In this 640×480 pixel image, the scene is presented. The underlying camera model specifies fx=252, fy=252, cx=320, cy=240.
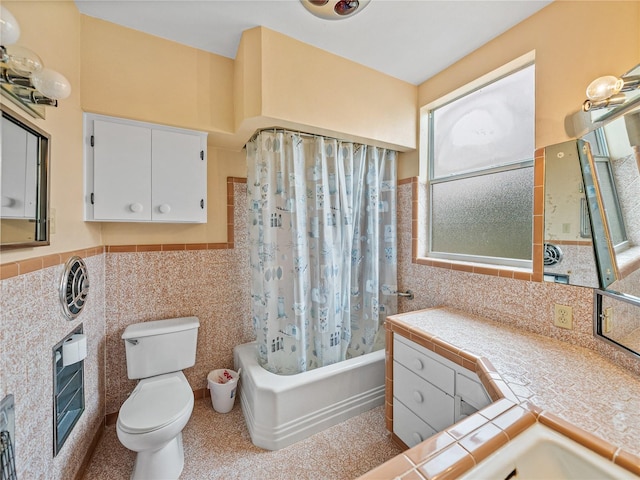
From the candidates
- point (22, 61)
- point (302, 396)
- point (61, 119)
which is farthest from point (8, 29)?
point (302, 396)

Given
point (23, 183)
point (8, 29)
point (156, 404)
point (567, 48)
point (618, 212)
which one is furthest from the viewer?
point (156, 404)

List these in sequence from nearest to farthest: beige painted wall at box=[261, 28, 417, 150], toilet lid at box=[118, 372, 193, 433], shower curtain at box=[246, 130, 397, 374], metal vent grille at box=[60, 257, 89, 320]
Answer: metal vent grille at box=[60, 257, 89, 320] < toilet lid at box=[118, 372, 193, 433] < beige painted wall at box=[261, 28, 417, 150] < shower curtain at box=[246, 130, 397, 374]

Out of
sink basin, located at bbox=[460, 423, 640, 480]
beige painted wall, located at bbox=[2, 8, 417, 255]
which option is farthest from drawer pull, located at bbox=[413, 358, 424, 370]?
beige painted wall, located at bbox=[2, 8, 417, 255]

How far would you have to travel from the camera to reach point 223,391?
6.20 feet

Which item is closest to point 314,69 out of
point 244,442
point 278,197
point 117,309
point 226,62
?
point 226,62

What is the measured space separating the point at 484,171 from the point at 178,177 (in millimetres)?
2161

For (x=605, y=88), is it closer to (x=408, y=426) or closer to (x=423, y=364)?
(x=423, y=364)

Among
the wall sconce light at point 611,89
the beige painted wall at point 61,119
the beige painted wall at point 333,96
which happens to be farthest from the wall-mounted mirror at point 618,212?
the beige painted wall at point 61,119

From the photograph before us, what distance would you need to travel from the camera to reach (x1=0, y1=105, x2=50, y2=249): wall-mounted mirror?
0.87m

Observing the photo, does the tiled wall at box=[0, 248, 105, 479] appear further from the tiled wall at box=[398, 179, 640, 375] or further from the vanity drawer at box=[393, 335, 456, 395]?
the tiled wall at box=[398, 179, 640, 375]

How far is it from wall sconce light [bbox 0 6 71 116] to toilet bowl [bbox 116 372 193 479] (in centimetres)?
152

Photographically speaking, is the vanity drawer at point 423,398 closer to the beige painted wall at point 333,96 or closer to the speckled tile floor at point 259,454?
the speckled tile floor at point 259,454

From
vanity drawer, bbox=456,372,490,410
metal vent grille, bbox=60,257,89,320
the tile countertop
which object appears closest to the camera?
the tile countertop

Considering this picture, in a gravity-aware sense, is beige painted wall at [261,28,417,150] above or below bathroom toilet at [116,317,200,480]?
above
